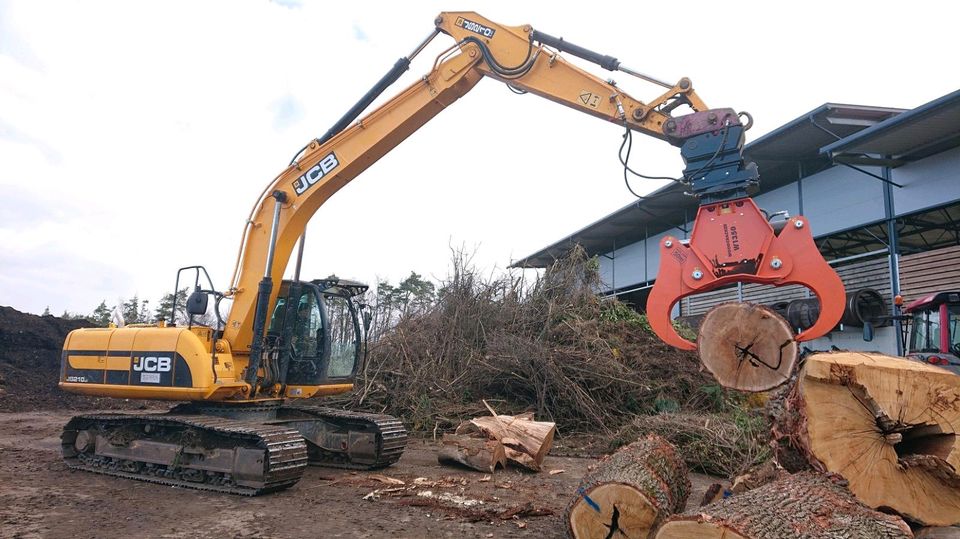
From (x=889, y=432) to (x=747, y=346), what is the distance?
0.98 metres

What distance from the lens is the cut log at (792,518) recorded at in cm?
261

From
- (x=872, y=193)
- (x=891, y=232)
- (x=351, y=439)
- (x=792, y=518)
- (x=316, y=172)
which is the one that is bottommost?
(x=351, y=439)

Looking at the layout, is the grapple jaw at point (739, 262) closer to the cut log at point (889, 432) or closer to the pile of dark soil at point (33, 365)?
the cut log at point (889, 432)

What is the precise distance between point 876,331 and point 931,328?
399 cm

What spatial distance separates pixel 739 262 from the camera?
14.7 feet

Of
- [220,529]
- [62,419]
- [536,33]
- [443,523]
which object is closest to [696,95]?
[536,33]

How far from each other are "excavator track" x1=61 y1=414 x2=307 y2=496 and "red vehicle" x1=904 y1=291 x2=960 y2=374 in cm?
714

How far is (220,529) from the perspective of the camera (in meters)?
4.63

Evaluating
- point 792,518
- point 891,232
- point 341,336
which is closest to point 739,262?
point 792,518

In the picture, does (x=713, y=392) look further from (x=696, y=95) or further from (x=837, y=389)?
(x=837, y=389)

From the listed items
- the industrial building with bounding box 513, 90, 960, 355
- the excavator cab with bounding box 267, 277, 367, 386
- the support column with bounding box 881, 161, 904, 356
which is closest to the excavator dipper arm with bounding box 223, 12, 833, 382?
the excavator cab with bounding box 267, 277, 367, 386

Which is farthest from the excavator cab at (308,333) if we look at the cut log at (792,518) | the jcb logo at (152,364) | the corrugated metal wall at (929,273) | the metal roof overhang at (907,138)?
the corrugated metal wall at (929,273)

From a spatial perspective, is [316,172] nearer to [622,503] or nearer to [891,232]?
[622,503]

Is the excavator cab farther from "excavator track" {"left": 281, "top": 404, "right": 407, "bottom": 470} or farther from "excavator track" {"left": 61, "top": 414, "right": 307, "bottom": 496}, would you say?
"excavator track" {"left": 61, "top": 414, "right": 307, "bottom": 496}
